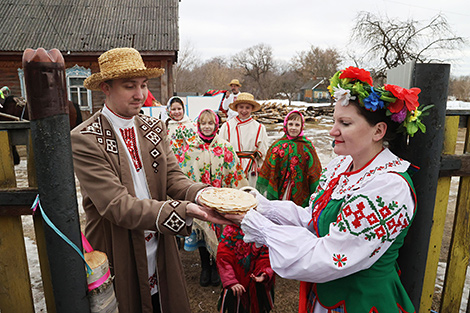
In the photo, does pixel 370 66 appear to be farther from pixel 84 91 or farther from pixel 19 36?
pixel 19 36

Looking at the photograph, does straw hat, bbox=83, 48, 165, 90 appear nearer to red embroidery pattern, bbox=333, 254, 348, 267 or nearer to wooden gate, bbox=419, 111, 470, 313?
red embroidery pattern, bbox=333, 254, 348, 267

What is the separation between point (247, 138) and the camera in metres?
5.62

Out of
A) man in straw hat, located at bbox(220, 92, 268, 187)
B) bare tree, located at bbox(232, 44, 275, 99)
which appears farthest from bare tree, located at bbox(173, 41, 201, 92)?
man in straw hat, located at bbox(220, 92, 268, 187)

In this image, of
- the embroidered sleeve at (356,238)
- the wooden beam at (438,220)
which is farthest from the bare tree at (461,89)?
the embroidered sleeve at (356,238)

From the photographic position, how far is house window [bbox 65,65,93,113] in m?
14.0

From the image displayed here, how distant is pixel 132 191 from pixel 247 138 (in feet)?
12.5

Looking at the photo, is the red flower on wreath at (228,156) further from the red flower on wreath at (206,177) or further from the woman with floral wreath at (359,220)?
the woman with floral wreath at (359,220)

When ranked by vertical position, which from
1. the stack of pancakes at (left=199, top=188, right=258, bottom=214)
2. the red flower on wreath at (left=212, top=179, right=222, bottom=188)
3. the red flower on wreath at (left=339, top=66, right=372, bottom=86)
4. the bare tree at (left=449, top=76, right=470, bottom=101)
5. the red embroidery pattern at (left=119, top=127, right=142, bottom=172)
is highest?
the bare tree at (left=449, top=76, right=470, bottom=101)

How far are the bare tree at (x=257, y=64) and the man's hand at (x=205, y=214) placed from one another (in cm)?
3955

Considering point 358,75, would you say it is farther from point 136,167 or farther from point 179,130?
point 179,130

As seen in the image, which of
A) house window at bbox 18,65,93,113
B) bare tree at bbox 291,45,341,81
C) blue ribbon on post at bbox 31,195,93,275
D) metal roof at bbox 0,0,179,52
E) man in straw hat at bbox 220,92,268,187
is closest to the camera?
blue ribbon on post at bbox 31,195,93,275

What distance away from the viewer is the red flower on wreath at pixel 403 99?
1.56 m

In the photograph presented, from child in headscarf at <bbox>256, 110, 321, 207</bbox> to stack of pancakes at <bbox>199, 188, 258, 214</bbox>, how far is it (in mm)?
2434

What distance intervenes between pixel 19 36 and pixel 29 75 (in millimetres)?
16212
